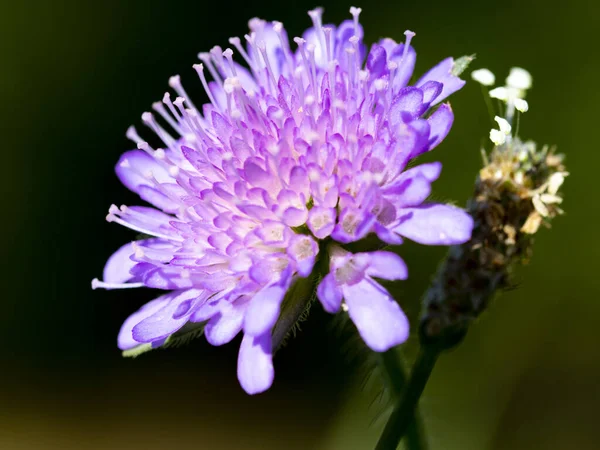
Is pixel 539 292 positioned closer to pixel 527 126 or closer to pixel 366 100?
pixel 527 126

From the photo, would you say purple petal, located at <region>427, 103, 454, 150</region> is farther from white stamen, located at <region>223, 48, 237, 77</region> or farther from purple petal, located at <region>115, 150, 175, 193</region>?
purple petal, located at <region>115, 150, 175, 193</region>

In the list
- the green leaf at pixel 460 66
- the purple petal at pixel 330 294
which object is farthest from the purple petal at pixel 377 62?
the purple petal at pixel 330 294

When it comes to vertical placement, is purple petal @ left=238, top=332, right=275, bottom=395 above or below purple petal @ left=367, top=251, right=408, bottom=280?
below

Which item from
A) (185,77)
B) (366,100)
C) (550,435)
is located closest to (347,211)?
(366,100)

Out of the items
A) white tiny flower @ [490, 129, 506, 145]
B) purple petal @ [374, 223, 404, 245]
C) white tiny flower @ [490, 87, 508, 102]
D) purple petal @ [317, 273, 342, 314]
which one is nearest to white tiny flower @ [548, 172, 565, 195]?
white tiny flower @ [490, 129, 506, 145]

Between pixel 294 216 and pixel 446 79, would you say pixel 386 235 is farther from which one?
pixel 446 79

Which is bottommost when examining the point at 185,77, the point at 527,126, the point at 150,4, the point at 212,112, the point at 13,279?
the point at 527,126
